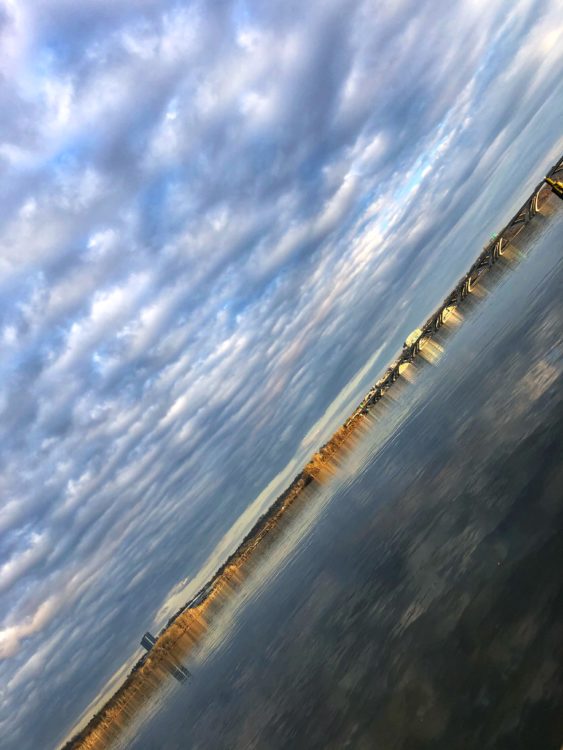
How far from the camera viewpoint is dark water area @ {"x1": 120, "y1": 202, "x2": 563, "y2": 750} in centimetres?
1733

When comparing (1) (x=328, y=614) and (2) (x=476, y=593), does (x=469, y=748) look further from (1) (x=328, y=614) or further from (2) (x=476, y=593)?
(1) (x=328, y=614)

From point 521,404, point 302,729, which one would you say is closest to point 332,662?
point 302,729

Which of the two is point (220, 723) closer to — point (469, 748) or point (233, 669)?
point (233, 669)

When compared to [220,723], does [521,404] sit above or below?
above

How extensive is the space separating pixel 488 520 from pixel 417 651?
7.39 m

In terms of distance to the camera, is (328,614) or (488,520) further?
(328,614)

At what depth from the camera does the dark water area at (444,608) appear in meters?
17.3

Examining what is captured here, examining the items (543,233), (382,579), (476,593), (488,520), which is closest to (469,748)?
(476,593)

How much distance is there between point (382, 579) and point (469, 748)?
18102mm

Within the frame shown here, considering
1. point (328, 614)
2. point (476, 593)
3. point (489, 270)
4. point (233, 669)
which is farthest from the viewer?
Answer: point (489, 270)

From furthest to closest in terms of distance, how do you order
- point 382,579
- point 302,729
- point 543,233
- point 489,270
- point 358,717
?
1. point 489,270
2. point 543,233
3. point 382,579
4. point 302,729
5. point 358,717

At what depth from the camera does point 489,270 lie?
→ 154 m

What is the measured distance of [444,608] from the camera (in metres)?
23.6

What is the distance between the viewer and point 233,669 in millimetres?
57000
